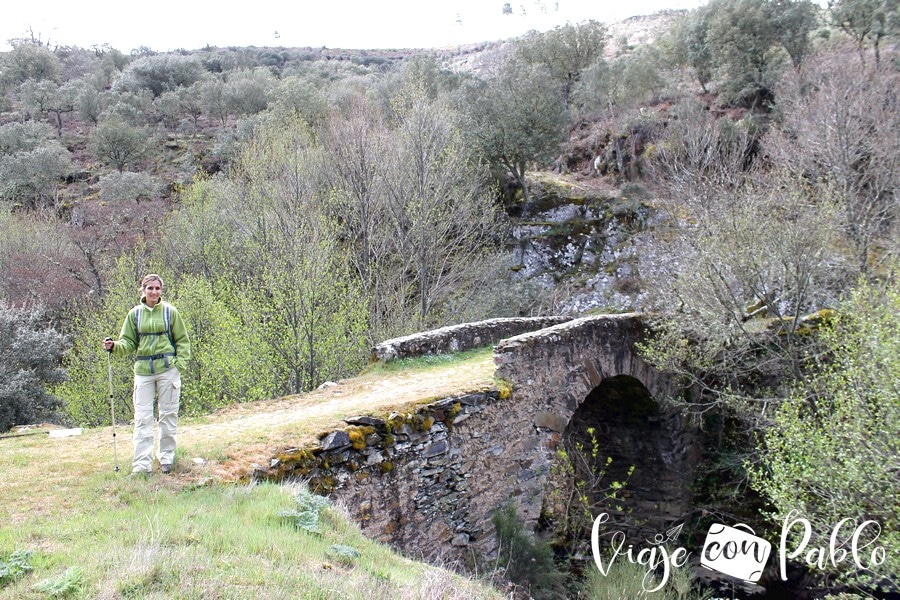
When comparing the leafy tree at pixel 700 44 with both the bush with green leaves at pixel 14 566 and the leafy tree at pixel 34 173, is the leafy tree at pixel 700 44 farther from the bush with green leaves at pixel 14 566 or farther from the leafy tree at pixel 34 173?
the leafy tree at pixel 34 173

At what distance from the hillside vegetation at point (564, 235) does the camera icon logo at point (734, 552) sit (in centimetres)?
62

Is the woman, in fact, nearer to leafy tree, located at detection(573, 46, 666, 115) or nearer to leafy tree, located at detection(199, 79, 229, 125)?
leafy tree, located at detection(573, 46, 666, 115)

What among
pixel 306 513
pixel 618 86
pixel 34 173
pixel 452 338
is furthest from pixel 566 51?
pixel 306 513

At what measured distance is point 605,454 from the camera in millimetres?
13938

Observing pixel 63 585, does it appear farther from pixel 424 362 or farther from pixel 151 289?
pixel 424 362

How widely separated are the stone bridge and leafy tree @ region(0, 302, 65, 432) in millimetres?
7365

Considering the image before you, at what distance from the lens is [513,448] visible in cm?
907

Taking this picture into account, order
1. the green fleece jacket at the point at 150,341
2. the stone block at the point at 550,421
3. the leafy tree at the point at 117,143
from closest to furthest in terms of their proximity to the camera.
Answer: the green fleece jacket at the point at 150,341 → the stone block at the point at 550,421 → the leafy tree at the point at 117,143

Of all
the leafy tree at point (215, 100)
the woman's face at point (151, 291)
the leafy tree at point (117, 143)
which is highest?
the leafy tree at point (215, 100)

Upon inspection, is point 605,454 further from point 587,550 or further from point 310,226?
point 310,226

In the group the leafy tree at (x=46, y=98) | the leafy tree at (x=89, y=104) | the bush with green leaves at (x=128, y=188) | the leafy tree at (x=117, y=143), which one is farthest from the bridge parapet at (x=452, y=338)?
the leafy tree at (x=46, y=98)

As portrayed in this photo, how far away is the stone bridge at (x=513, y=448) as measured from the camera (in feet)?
22.7

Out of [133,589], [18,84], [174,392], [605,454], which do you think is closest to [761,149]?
[605,454]

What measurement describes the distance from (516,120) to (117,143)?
26.8 m
